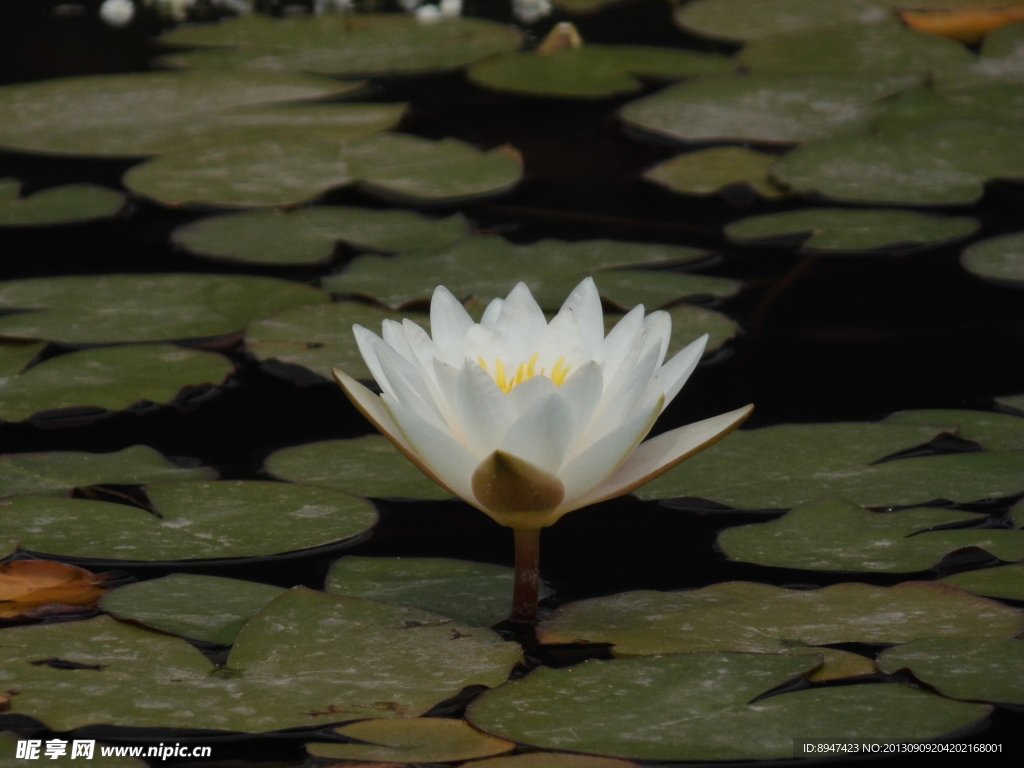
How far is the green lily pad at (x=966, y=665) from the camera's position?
1165 millimetres

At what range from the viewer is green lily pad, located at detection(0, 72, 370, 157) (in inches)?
129

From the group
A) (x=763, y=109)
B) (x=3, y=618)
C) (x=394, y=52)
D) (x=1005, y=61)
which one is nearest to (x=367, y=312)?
(x=3, y=618)

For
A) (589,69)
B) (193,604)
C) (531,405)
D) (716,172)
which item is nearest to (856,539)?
(531,405)

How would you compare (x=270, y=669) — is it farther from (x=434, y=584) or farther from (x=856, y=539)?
(x=856, y=539)

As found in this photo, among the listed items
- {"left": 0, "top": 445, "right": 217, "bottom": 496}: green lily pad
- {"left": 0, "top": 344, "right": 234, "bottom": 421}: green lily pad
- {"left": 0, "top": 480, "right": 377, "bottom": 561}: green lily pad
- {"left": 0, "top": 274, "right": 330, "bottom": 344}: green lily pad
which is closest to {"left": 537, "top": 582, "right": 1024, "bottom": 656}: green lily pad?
{"left": 0, "top": 480, "right": 377, "bottom": 561}: green lily pad

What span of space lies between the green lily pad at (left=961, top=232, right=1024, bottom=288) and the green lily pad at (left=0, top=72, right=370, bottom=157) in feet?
5.61

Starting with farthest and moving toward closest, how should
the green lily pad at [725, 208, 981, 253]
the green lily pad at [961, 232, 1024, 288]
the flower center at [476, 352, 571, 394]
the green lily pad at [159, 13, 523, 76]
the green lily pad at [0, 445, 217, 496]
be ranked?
the green lily pad at [159, 13, 523, 76], the green lily pad at [725, 208, 981, 253], the green lily pad at [961, 232, 1024, 288], the green lily pad at [0, 445, 217, 496], the flower center at [476, 352, 571, 394]

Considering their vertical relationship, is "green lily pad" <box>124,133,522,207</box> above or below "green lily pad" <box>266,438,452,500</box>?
above

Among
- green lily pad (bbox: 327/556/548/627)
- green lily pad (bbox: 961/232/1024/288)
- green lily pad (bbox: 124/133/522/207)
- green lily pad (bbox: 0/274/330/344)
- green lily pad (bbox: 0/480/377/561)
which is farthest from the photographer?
green lily pad (bbox: 124/133/522/207)

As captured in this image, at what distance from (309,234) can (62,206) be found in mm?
669

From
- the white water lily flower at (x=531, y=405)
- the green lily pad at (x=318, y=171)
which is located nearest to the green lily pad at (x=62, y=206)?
the green lily pad at (x=318, y=171)

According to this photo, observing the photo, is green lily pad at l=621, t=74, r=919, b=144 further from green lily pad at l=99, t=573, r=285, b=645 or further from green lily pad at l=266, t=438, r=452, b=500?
green lily pad at l=99, t=573, r=285, b=645

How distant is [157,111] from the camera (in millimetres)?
3504

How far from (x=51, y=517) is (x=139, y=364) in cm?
54
